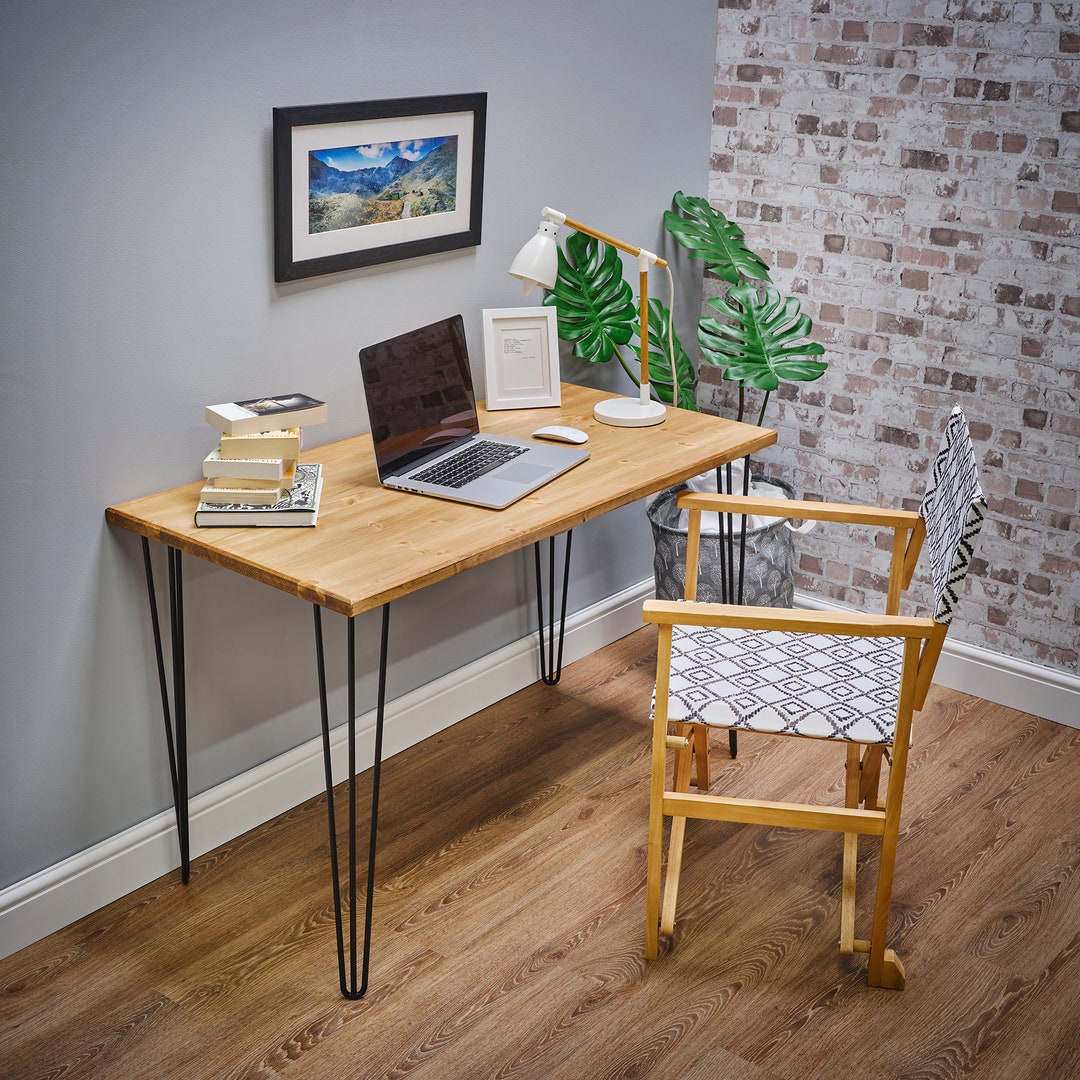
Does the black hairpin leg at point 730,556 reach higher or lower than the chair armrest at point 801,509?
lower

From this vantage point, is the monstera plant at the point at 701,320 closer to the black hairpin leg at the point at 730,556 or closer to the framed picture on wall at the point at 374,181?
the black hairpin leg at the point at 730,556

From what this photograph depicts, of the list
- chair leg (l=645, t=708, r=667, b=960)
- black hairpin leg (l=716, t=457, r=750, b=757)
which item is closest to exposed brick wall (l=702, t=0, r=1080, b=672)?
black hairpin leg (l=716, t=457, r=750, b=757)

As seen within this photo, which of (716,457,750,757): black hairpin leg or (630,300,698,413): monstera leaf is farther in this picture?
(630,300,698,413): monstera leaf

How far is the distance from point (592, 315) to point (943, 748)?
1361mm

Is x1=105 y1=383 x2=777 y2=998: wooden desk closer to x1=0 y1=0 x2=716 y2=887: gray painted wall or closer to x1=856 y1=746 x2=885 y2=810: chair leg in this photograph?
x1=0 y1=0 x2=716 y2=887: gray painted wall

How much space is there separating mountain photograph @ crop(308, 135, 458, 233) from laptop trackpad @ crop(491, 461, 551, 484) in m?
0.58

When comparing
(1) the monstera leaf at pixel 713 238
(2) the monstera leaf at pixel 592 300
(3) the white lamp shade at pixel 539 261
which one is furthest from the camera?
(1) the monstera leaf at pixel 713 238

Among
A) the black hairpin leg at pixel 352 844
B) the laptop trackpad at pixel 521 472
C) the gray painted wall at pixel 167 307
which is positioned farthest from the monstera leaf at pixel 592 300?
the black hairpin leg at pixel 352 844

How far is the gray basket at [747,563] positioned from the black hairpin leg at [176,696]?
1.26 m

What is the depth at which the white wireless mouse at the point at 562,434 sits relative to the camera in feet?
8.33

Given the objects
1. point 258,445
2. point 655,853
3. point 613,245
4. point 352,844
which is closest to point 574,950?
point 655,853

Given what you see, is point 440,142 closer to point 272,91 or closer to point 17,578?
point 272,91

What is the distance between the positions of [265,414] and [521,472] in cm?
50

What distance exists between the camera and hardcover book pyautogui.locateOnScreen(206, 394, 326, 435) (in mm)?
2143
